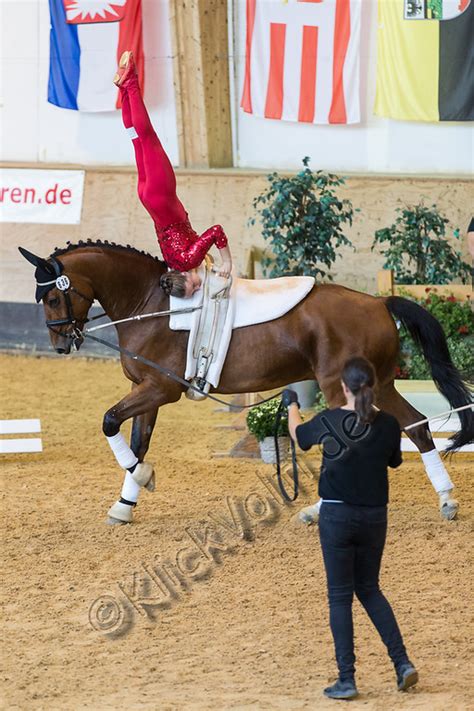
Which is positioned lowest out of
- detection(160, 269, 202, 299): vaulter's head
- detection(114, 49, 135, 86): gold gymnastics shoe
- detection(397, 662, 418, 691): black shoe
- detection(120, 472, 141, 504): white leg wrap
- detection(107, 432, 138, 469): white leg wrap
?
detection(120, 472, 141, 504): white leg wrap

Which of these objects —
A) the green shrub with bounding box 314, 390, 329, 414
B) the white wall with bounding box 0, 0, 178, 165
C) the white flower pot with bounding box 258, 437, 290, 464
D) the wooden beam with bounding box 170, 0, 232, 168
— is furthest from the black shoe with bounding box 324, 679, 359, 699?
the white wall with bounding box 0, 0, 178, 165

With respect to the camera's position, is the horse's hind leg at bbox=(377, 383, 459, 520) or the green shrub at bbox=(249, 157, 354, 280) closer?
the horse's hind leg at bbox=(377, 383, 459, 520)

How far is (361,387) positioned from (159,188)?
7.94ft

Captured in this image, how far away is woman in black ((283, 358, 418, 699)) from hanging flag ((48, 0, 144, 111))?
29.0ft

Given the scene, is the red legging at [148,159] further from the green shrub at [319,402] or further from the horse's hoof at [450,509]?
the green shrub at [319,402]

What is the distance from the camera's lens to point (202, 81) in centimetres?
1198

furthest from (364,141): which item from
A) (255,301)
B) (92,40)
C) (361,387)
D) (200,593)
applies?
(361,387)

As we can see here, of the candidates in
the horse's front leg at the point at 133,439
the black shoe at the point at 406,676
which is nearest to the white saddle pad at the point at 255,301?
the horse's front leg at the point at 133,439

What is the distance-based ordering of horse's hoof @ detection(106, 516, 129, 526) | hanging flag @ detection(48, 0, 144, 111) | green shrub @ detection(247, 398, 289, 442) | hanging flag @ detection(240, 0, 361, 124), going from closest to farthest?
horse's hoof @ detection(106, 516, 129, 526), green shrub @ detection(247, 398, 289, 442), hanging flag @ detection(240, 0, 361, 124), hanging flag @ detection(48, 0, 144, 111)

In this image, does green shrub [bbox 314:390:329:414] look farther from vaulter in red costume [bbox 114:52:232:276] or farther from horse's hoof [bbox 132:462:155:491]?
vaulter in red costume [bbox 114:52:232:276]

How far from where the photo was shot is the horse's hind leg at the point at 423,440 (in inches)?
248

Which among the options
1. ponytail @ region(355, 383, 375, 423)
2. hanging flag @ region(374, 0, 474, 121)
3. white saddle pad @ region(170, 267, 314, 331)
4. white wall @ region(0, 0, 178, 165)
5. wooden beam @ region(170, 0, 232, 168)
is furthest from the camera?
white wall @ region(0, 0, 178, 165)

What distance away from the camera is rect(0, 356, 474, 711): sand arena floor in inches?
165

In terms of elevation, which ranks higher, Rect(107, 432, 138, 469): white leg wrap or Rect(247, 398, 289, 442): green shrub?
Rect(107, 432, 138, 469): white leg wrap
